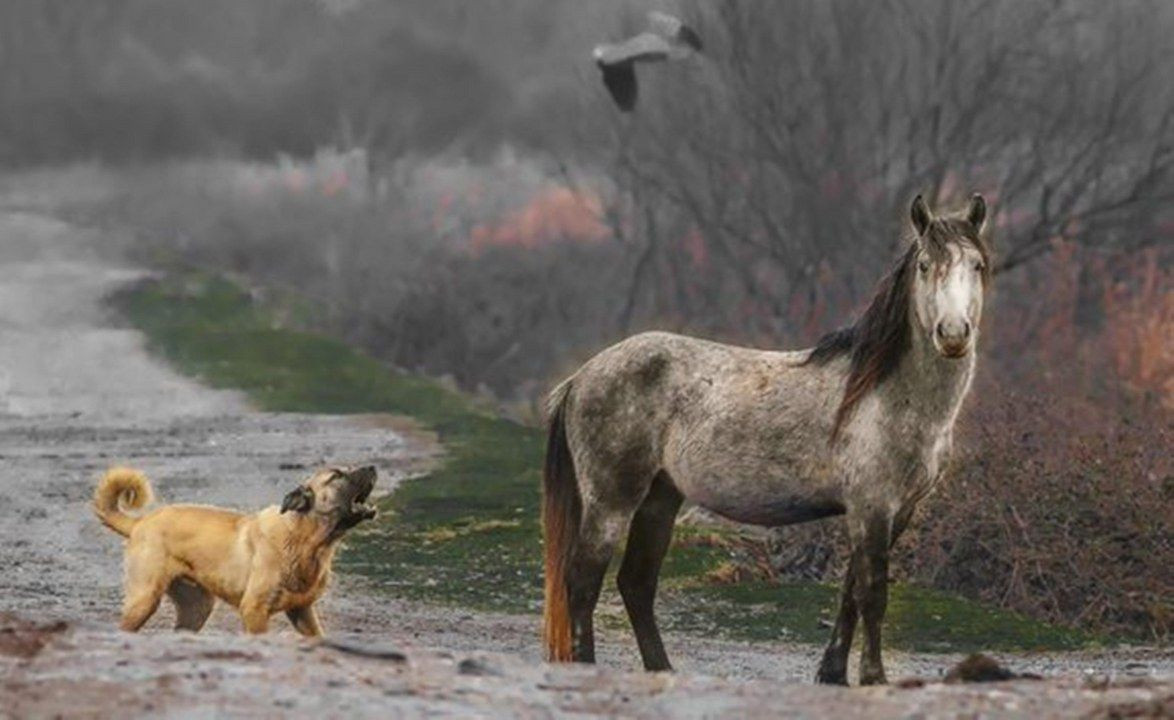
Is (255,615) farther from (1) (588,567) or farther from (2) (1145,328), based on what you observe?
(2) (1145,328)

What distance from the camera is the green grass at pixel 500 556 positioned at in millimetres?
15594

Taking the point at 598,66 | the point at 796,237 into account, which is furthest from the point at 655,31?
the point at 796,237

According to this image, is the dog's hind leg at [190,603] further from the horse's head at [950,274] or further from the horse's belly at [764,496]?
the horse's head at [950,274]

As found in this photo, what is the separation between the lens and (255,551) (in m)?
10.6

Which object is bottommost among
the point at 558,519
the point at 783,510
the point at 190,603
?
the point at 190,603

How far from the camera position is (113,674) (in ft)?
26.8

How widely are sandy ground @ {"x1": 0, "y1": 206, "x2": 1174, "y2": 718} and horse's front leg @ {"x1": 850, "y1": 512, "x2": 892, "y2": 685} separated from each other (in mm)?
459

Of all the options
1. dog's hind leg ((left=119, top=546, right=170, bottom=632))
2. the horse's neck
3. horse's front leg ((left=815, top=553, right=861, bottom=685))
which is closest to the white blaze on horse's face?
the horse's neck

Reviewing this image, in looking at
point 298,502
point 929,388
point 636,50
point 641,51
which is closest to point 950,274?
point 929,388

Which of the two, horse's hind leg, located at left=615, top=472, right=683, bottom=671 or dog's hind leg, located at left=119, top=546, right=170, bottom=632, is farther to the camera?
horse's hind leg, located at left=615, top=472, right=683, bottom=671

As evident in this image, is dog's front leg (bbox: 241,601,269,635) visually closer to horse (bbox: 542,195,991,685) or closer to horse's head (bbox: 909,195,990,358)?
horse (bbox: 542,195,991,685)

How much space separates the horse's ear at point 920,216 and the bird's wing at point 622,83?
33437 millimetres

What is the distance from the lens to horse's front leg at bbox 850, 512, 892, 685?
31.0 feet

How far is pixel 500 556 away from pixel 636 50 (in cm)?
2485
